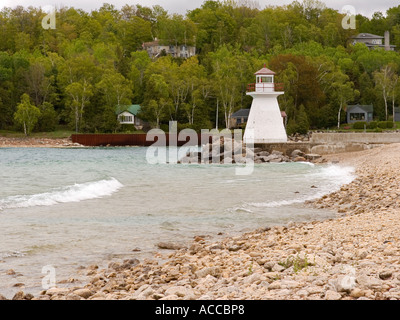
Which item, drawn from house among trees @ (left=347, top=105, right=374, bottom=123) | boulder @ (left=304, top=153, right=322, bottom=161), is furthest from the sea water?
house among trees @ (left=347, top=105, right=374, bottom=123)

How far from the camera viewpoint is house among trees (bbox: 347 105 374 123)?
6706 centimetres

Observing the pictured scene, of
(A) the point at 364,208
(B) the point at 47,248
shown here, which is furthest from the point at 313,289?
(A) the point at 364,208

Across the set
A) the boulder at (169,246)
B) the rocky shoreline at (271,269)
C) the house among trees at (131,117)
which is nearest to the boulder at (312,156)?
the rocky shoreline at (271,269)

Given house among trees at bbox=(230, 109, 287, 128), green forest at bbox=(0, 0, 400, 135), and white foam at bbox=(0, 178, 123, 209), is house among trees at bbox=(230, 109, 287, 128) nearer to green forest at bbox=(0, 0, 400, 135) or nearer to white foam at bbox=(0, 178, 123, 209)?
green forest at bbox=(0, 0, 400, 135)

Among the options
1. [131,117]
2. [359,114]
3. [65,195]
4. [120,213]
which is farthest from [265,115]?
[131,117]

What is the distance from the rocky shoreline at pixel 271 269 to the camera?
5465 millimetres

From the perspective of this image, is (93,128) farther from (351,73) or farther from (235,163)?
(351,73)

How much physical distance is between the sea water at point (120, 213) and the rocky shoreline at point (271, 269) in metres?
0.89

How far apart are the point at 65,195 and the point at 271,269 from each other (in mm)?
11735

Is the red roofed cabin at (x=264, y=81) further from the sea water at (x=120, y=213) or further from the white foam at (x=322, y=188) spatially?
→ the sea water at (x=120, y=213)

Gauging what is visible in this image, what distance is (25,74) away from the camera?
69.0 m

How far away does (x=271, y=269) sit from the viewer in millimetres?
6734

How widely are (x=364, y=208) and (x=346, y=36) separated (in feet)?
317

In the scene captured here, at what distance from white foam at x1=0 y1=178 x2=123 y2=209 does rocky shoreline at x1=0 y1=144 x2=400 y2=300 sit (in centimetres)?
702
